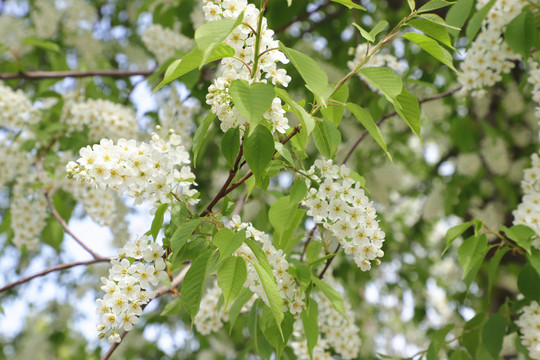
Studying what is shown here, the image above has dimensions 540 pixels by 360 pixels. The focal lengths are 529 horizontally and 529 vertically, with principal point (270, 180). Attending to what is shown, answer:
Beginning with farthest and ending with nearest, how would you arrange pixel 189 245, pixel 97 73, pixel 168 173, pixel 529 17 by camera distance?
pixel 97 73 < pixel 529 17 < pixel 168 173 < pixel 189 245

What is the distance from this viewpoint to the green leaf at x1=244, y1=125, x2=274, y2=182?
3.72 feet

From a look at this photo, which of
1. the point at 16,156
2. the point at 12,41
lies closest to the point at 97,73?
the point at 16,156

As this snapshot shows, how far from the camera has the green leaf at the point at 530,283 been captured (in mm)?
1734

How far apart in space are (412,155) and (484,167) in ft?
4.05

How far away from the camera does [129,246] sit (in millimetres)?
1357

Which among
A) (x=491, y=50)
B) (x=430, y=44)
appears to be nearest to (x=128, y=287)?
(x=430, y=44)

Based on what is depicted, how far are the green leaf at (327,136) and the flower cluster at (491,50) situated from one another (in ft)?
3.82

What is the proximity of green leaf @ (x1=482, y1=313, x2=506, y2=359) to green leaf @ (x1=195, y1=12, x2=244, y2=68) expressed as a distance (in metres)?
1.40

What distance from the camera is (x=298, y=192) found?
1.31 meters

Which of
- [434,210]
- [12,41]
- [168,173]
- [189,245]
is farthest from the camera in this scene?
[434,210]

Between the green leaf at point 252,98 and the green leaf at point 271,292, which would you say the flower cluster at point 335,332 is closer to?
the green leaf at point 271,292

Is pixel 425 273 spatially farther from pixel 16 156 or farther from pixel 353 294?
pixel 16 156

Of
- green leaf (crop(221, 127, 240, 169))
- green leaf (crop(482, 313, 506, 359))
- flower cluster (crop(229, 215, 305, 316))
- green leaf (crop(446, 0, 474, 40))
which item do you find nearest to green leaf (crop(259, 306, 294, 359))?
flower cluster (crop(229, 215, 305, 316))

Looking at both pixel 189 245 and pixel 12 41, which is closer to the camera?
pixel 189 245
